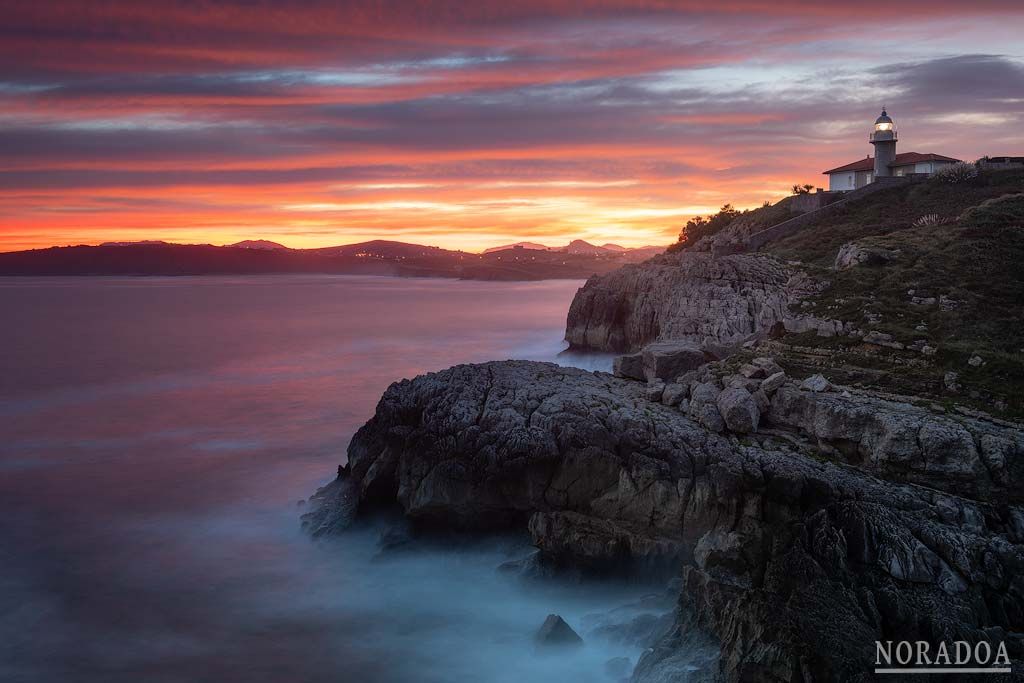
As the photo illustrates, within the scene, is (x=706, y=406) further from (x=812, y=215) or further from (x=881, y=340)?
(x=812, y=215)

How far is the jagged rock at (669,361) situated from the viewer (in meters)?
22.7

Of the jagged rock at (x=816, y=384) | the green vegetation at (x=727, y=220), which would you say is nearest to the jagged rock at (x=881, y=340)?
the jagged rock at (x=816, y=384)

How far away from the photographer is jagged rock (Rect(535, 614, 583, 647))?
Result: 14430 millimetres

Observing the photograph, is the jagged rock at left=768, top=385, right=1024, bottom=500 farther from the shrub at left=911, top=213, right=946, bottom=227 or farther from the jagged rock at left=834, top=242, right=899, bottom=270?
the shrub at left=911, top=213, right=946, bottom=227

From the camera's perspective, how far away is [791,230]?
51.6 metres

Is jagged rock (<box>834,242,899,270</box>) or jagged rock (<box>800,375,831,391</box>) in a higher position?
jagged rock (<box>834,242,899,270</box>)

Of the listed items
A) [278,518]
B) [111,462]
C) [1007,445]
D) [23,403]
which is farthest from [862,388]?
[23,403]

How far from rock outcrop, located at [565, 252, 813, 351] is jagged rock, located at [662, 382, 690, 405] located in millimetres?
5693

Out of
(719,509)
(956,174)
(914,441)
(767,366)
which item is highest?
(956,174)

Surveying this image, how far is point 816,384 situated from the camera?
712 inches

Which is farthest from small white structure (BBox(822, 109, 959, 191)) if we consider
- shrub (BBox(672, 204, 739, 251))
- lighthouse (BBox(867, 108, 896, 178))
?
shrub (BBox(672, 204, 739, 251))

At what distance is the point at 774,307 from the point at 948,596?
2016 cm

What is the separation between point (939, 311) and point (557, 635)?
55.7 ft

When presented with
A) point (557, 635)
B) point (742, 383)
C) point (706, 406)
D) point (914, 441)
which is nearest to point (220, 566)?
point (557, 635)
